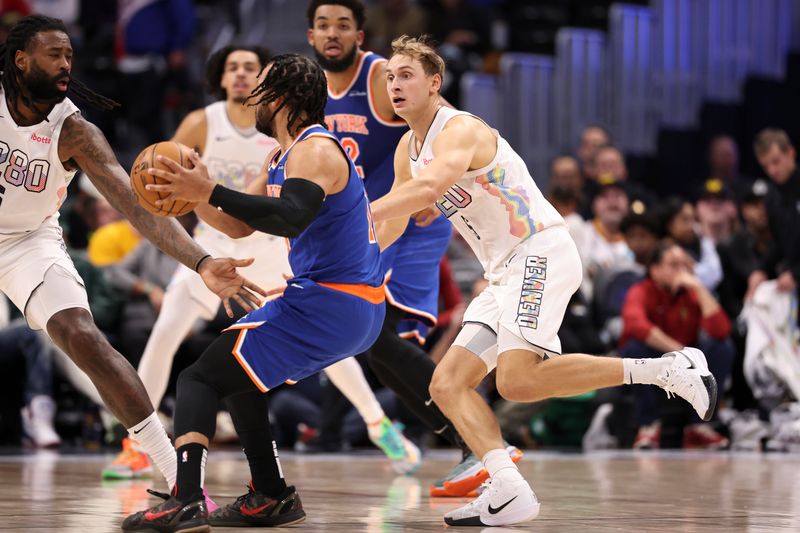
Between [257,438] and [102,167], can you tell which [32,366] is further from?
[257,438]

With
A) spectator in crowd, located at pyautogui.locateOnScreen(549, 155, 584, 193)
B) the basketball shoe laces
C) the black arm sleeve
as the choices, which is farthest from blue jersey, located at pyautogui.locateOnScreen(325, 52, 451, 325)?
spectator in crowd, located at pyautogui.locateOnScreen(549, 155, 584, 193)

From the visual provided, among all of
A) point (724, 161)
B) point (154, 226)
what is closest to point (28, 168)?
point (154, 226)

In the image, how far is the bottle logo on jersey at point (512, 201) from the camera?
5348 millimetres

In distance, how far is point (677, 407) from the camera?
979 centimetres

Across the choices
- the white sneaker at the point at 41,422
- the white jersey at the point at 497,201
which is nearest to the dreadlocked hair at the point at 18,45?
the white jersey at the point at 497,201

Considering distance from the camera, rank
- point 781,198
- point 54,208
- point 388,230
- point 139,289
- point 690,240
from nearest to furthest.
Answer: point 54,208 < point 388,230 < point 139,289 < point 781,198 < point 690,240

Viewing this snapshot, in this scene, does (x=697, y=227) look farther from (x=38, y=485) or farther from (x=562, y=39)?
(x=38, y=485)

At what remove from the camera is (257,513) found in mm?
4848

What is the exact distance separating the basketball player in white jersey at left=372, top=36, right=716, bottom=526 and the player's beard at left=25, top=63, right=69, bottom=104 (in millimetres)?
1372

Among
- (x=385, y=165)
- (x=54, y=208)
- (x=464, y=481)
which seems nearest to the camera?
(x=54, y=208)

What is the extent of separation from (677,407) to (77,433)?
14.9 ft

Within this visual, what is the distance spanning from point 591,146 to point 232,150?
596 centimetres

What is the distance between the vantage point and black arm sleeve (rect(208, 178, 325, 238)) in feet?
14.0

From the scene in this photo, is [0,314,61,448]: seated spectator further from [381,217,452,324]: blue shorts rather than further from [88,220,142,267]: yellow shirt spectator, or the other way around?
[381,217,452,324]: blue shorts
